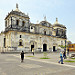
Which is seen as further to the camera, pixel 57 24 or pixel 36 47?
pixel 57 24

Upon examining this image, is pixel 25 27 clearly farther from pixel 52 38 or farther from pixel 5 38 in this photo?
pixel 52 38

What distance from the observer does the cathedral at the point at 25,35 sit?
3007cm

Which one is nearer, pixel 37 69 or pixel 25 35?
pixel 37 69

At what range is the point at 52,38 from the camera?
131 ft

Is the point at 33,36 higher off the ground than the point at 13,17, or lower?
lower

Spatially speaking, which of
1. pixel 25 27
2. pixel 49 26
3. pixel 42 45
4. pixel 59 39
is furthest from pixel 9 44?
pixel 59 39

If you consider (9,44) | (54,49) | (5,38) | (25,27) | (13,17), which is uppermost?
(13,17)

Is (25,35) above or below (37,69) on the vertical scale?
above

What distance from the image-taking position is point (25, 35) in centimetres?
3216

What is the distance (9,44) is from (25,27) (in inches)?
319

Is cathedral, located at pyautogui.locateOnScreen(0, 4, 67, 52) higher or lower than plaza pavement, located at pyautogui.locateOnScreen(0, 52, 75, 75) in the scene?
higher

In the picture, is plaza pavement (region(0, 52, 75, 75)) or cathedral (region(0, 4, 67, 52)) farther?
cathedral (region(0, 4, 67, 52))

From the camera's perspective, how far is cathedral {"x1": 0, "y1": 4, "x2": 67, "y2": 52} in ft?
98.7

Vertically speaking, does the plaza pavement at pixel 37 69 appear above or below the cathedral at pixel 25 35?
below
